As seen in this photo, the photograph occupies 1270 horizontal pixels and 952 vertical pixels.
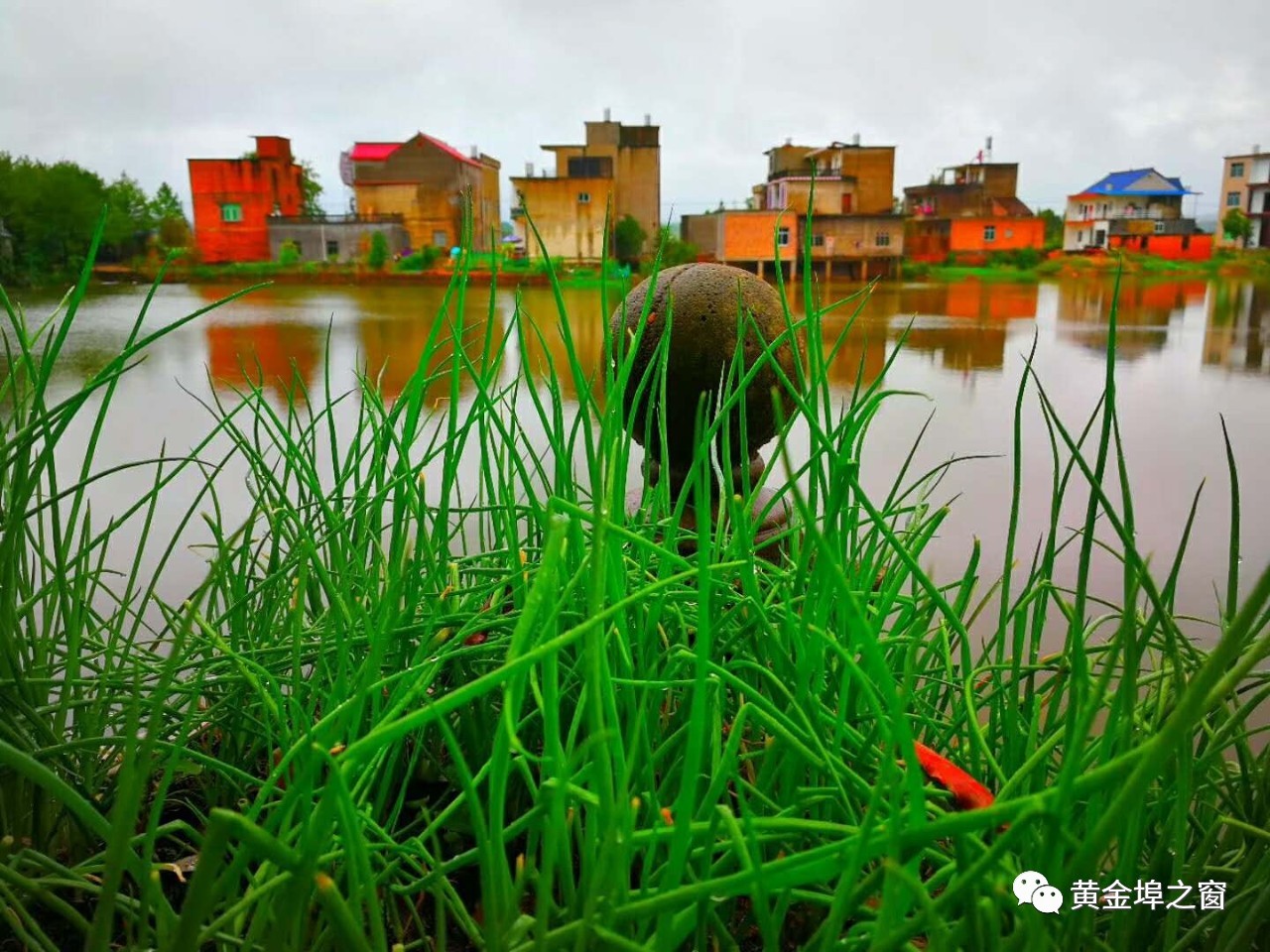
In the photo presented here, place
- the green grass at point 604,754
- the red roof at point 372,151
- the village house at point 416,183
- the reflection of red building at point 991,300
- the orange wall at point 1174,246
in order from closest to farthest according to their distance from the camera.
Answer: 1. the green grass at point 604,754
2. the reflection of red building at point 991,300
3. the village house at point 416,183
4. the red roof at point 372,151
5. the orange wall at point 1174,246

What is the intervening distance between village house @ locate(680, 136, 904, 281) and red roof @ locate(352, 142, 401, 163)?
324 cm

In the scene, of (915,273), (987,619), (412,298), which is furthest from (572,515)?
(915,273)

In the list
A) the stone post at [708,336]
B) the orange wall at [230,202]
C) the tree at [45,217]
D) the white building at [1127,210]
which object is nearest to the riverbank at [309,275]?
the orange wall at [230,202]

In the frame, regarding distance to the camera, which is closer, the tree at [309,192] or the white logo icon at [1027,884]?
the white logo icon at [1027,884]

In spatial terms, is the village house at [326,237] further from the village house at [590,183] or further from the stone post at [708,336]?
the stone post at [708,336]

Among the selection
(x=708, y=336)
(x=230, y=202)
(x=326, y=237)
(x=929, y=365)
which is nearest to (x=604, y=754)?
(x=708, y=336)

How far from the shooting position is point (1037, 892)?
0.14 meters

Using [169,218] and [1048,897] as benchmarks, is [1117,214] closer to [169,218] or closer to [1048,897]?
[169,218]

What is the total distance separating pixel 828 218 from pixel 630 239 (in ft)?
8.26

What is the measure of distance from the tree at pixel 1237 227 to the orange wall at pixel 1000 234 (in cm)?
155

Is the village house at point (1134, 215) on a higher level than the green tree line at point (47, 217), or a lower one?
higher

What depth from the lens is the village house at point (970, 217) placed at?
877 centimetres

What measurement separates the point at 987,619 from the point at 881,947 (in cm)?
64

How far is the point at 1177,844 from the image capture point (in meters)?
0.17
